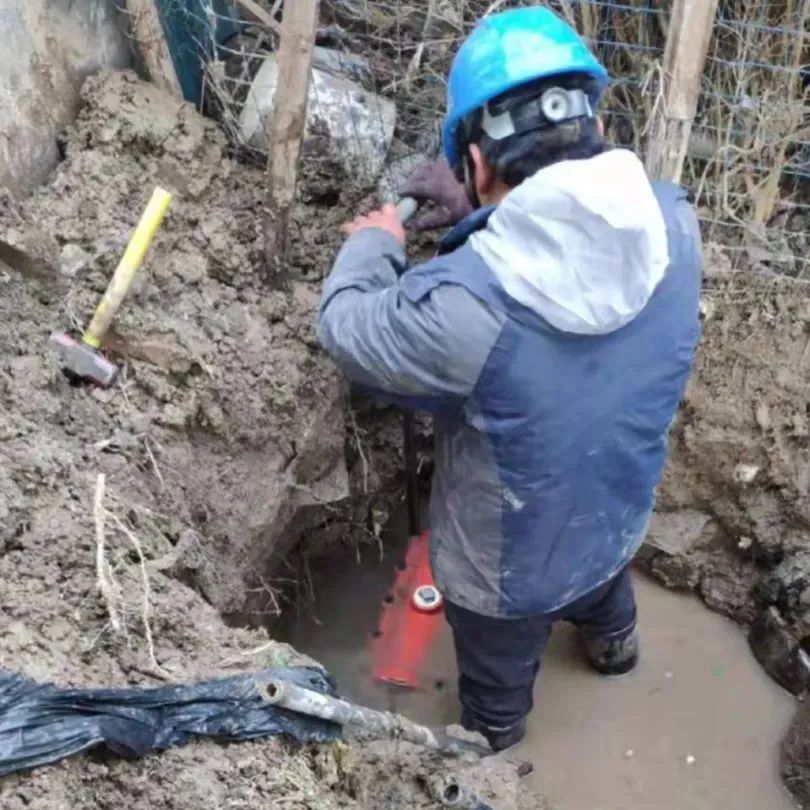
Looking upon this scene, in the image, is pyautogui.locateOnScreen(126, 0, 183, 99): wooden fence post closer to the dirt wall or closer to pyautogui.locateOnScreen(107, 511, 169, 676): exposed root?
the dirt wall

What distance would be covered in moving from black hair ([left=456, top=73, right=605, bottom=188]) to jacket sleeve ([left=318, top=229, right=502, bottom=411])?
0.83 ft

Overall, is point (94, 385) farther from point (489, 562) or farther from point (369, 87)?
point (369, 87)

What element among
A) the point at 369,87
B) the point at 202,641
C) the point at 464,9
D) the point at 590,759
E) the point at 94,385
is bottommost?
the point at 590,759

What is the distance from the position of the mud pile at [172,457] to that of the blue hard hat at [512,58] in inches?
31.7

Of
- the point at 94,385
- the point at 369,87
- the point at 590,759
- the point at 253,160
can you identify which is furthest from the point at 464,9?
the point at 590,759

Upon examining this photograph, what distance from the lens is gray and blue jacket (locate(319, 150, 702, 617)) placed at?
1.63 metres

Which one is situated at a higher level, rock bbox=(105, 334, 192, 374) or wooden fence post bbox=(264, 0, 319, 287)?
wooden fence post bbox=(264, 0, 319, 287)

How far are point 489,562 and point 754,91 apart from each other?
1.41m

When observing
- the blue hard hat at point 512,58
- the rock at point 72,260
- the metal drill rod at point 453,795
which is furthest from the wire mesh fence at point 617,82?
the metal drill rod at point 453,795

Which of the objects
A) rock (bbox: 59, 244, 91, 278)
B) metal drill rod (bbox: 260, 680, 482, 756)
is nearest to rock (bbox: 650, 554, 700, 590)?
metal drill rod (bbox: 260, 680, 482, 756)

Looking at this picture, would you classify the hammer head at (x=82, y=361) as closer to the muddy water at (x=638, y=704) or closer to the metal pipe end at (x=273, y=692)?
the metal pipe end at (x=273, y=692)

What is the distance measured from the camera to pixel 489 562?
2.16 m

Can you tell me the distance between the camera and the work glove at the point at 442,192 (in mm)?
2176

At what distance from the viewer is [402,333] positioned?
1735 mm
